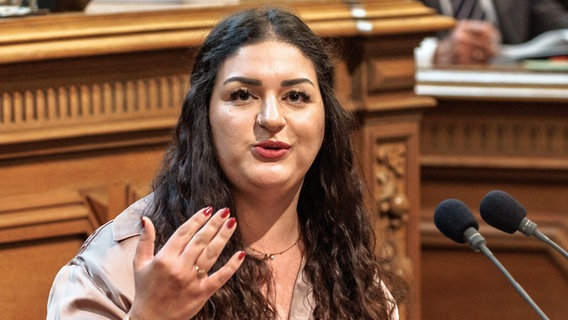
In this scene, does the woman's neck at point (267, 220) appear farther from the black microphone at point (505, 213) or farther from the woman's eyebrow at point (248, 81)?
the black microphone at point (505, 213)

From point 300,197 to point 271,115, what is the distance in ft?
1.00

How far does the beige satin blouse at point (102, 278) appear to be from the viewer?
84.0 inches

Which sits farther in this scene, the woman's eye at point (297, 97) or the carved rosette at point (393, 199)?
the carved rosette at point (393, 199)

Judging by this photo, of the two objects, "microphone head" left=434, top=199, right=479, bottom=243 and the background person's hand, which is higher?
"microphone head" left=434, top=199, right=479, bottom=243

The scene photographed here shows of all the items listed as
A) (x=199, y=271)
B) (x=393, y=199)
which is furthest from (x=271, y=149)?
(x=393, y=199)

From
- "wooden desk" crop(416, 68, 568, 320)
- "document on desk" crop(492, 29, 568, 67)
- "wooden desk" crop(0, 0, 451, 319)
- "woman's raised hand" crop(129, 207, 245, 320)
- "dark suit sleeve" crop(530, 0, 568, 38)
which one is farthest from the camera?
"dark suit sleeve" crop(530, 0, 568, 38)

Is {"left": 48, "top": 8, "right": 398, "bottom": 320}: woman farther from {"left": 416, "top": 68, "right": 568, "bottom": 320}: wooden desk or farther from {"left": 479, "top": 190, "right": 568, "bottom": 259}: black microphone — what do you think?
{"left": 416, "top": 68, "right": 568, "bottom": 320}: wooden desk

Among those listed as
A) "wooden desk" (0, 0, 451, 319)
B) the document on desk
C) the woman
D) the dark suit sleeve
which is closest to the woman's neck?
the woman

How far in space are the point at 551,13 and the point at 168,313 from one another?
3.83 meters

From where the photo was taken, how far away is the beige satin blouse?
213cm

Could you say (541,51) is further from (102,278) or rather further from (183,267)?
(183,267)

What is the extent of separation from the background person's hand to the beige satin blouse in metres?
2.64

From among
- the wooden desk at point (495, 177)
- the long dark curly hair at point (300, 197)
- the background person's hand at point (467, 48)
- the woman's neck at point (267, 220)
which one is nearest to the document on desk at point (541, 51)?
the background person's hand at point (467, 48)

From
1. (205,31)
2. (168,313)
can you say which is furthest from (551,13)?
(168,313)
